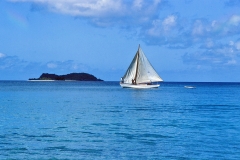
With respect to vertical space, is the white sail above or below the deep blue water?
above

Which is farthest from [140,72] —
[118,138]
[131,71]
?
[118,138]

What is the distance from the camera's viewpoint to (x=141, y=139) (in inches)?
917

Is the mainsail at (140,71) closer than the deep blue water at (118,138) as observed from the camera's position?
No

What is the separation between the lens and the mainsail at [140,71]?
97.8 meters

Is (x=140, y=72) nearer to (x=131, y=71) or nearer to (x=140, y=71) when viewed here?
(x=140, y=71)

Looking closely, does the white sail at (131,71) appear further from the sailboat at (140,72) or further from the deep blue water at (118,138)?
the deep blue water at (118,138)

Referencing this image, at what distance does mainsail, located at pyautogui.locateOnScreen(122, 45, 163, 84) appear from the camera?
321 feet

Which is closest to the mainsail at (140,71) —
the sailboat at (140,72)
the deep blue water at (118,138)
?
the sailboat at (140,72)

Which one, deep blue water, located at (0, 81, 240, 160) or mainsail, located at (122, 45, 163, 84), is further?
mainsail, located at (122, 45, 163, 84)

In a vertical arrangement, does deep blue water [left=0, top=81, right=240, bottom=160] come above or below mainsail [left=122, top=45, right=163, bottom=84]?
below

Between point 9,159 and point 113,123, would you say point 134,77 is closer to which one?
point 113,123

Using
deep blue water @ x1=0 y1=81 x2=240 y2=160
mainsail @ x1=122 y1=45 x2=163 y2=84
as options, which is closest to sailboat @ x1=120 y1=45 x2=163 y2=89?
mainsail @ x1=122 y1=45 x2=163 y2=84

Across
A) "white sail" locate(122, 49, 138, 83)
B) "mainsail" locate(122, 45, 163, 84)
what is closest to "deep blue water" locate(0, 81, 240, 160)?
"mainsail" locate(122, 45, 163, 84)

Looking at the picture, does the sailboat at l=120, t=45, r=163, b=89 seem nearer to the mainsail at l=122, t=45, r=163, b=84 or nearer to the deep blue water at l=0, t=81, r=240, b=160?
the mainsail at l=122, t=45, r=163, b=84
